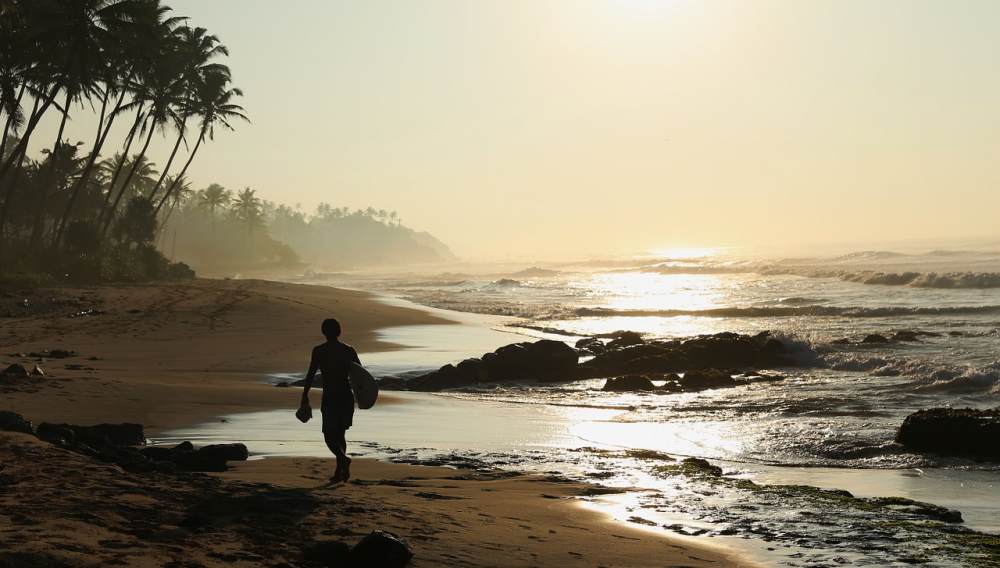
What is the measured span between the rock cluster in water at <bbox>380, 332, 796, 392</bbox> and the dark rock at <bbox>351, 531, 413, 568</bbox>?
37.5 ft

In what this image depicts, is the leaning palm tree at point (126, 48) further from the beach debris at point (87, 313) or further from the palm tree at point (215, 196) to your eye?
the palm tree at point (215, 196)

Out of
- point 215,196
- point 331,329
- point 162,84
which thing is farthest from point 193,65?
point 215,196

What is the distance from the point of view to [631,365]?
62.4 feet

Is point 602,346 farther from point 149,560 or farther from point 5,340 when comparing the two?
point 149,560

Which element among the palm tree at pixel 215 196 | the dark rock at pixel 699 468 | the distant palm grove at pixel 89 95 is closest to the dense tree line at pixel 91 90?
the distant palm grove at pixel 89 95

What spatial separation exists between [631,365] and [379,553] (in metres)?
14.2

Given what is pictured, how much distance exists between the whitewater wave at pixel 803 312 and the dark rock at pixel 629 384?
1908cm

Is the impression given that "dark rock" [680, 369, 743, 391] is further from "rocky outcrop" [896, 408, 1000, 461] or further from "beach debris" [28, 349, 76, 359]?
"beach debris" [28, 349, 76, 359]

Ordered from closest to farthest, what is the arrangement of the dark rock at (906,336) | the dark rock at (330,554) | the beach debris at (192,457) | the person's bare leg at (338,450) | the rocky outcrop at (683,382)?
1. the dark rock at (330,554)
2. the person's bare leg at (338,450)
3. the beach debris at (192,457)
4. the rocky outcrop at (683,382)
5. the dark rock at (906,336)

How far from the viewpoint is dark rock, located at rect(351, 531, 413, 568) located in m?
5.17

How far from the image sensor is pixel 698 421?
1305cm

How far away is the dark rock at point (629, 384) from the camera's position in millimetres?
16594

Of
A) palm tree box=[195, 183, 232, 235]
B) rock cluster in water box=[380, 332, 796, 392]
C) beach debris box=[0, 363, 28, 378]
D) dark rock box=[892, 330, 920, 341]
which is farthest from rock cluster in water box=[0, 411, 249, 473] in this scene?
palm tree box=[195, 183, 232, 235]

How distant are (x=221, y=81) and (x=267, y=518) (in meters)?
49.2
